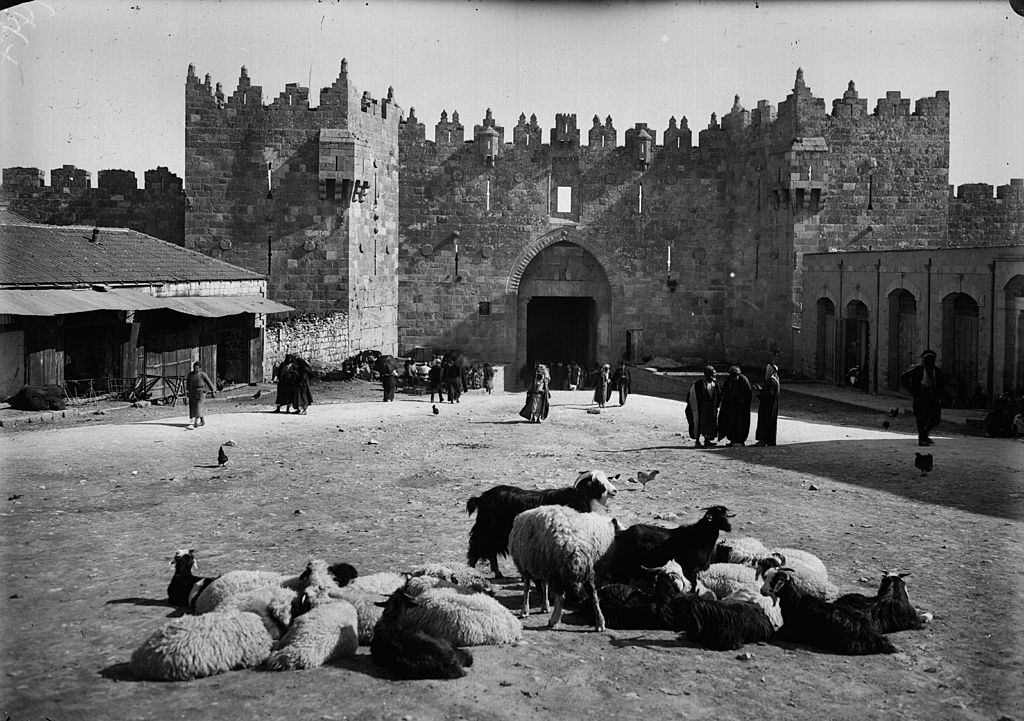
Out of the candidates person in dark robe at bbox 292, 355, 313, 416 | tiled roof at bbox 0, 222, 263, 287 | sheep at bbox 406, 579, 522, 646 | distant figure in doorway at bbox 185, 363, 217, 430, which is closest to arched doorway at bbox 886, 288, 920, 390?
person in dark robe at bbox 292, 355, 313, 416

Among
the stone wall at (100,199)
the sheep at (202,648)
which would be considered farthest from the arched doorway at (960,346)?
the stone wall at (100,199)

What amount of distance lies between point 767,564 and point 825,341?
19505 mm

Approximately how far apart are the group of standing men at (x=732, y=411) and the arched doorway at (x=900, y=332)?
8397 mm

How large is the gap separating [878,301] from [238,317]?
14399 mm

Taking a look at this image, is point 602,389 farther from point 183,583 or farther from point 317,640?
point 317,640

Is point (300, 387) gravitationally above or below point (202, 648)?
above

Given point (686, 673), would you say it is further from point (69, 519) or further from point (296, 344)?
point (296, 344)

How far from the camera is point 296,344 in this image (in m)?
25.0

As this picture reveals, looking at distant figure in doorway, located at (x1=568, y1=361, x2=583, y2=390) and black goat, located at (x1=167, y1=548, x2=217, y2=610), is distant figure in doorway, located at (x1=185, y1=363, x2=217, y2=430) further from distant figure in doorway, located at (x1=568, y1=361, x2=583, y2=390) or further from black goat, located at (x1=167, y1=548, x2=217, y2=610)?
distant figure in doorway, located at (x1=568, y1=361, x2=583, y2=390)

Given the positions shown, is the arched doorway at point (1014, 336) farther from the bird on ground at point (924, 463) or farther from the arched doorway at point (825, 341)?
the bird on ground at point (924, 463)

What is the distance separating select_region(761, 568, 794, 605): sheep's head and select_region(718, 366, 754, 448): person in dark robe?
869 centimetres

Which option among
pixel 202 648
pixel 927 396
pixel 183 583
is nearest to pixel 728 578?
pixel 202 648

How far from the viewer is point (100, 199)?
26.8 meters

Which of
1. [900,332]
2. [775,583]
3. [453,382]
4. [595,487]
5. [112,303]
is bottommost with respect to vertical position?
[775,583]
